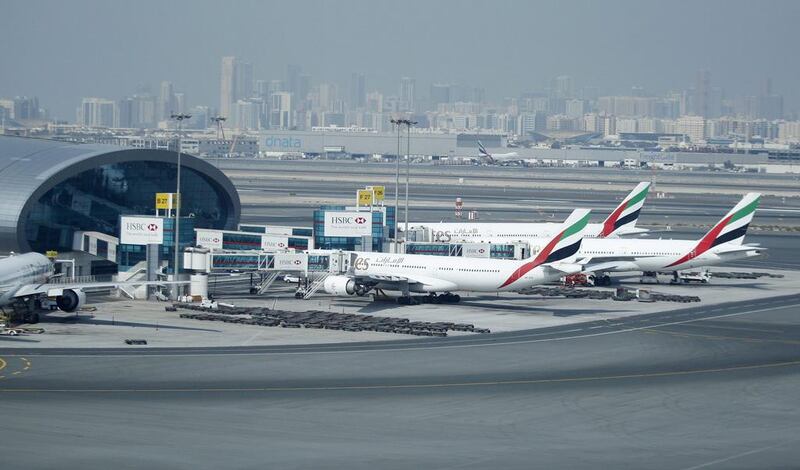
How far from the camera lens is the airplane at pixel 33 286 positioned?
71950 millimetres

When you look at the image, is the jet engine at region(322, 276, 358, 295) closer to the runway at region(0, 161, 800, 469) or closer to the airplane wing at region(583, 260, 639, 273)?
the runway at region(0, 161, 800, 469)

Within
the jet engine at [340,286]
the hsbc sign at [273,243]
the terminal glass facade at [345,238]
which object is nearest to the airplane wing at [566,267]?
the jet engine at [340,286]

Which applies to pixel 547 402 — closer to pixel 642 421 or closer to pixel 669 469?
pixel 642 421

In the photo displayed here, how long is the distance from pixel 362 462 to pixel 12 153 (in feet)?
239

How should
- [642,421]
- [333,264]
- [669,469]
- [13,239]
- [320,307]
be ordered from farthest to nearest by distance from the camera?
[13,239] < [333,264] < [320,307] < [642,421] < [669,469]

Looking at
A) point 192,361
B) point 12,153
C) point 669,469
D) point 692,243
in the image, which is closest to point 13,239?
point 12,153

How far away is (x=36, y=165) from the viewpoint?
335 ft

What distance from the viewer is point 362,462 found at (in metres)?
40.1

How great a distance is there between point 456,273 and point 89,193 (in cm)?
3572

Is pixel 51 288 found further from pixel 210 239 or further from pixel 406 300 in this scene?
pixel 210 239

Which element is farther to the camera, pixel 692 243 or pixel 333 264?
pixel 692 243

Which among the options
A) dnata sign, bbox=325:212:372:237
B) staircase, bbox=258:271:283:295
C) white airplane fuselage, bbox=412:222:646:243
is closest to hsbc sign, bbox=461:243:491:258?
dnata sign, bbox=325:212:372:237

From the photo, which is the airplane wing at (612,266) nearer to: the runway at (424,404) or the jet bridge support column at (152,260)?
the runway at (424,404)

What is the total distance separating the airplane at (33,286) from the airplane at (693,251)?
4001 centimetres
